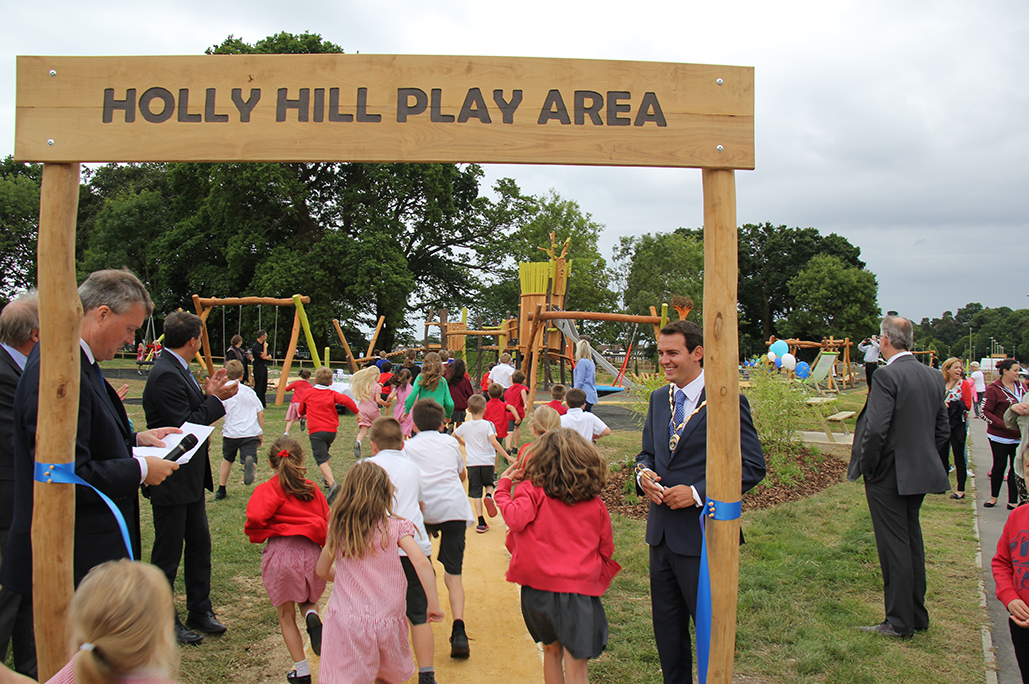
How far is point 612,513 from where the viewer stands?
7316 mm

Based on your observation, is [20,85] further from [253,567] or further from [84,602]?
[253,567]

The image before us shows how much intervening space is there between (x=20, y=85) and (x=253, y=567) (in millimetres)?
4104

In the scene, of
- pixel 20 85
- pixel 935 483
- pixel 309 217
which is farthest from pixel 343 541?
pixel 309 217

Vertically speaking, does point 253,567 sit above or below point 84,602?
below

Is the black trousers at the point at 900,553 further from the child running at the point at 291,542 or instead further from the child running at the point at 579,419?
the child running at the point at 291,542

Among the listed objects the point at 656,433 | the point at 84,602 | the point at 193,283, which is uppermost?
the point at 193,283

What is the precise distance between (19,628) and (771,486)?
7.83m

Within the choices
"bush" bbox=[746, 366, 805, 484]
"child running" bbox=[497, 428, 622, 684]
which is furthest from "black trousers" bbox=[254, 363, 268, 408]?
"child running" bbox=[497, 428, 622, 684]

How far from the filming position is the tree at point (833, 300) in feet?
174

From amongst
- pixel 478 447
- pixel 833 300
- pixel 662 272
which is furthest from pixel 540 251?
pixel 478 447

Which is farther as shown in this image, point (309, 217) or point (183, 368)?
point (309, 217)

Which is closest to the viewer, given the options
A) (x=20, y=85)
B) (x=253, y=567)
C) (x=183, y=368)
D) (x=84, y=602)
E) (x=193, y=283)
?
(x=84, y=602)

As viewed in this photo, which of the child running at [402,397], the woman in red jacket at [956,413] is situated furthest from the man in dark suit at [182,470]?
the woman in red jacket at [956,413]

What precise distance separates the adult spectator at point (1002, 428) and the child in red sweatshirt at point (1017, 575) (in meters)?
5.94
